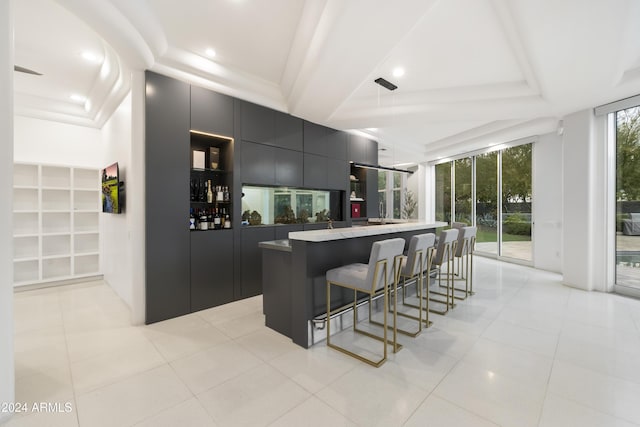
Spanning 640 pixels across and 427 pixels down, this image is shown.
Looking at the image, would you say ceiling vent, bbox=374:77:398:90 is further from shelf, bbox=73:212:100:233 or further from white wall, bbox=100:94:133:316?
shelf, bbox=73:212:100:233

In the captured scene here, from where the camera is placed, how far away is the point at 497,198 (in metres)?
6.76

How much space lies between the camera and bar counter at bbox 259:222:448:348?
262cm

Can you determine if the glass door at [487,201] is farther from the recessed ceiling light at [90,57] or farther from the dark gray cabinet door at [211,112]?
the recessed ceiling light at [90,57]

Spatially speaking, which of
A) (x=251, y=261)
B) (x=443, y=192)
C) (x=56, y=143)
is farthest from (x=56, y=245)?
(x=443, y=192)

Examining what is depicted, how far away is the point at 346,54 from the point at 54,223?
5676mm

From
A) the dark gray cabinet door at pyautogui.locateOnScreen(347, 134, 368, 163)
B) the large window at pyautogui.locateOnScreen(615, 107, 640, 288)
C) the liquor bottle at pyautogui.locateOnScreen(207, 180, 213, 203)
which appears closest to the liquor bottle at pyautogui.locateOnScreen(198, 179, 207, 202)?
the liquor bottle at pyautogui.locateOnScreen(207, 180, 213, 203)

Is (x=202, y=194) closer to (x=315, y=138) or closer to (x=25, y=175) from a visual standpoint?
(x=315, y=138)

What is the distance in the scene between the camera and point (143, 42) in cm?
274

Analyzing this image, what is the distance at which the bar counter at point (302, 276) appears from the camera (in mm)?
2619

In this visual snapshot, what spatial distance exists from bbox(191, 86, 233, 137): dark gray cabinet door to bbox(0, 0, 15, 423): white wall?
1795 mm

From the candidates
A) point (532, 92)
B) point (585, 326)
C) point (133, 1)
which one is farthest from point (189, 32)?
point (585, 326)

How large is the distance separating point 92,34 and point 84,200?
3.34 m

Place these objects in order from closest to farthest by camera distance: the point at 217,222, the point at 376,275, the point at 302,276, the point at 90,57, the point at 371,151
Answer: the point at 376,275
the point at 302,276
the point at 90,57
the point at 217,222
the point at 371,151

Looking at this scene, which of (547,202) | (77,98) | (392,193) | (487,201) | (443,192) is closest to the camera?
(77,98)
